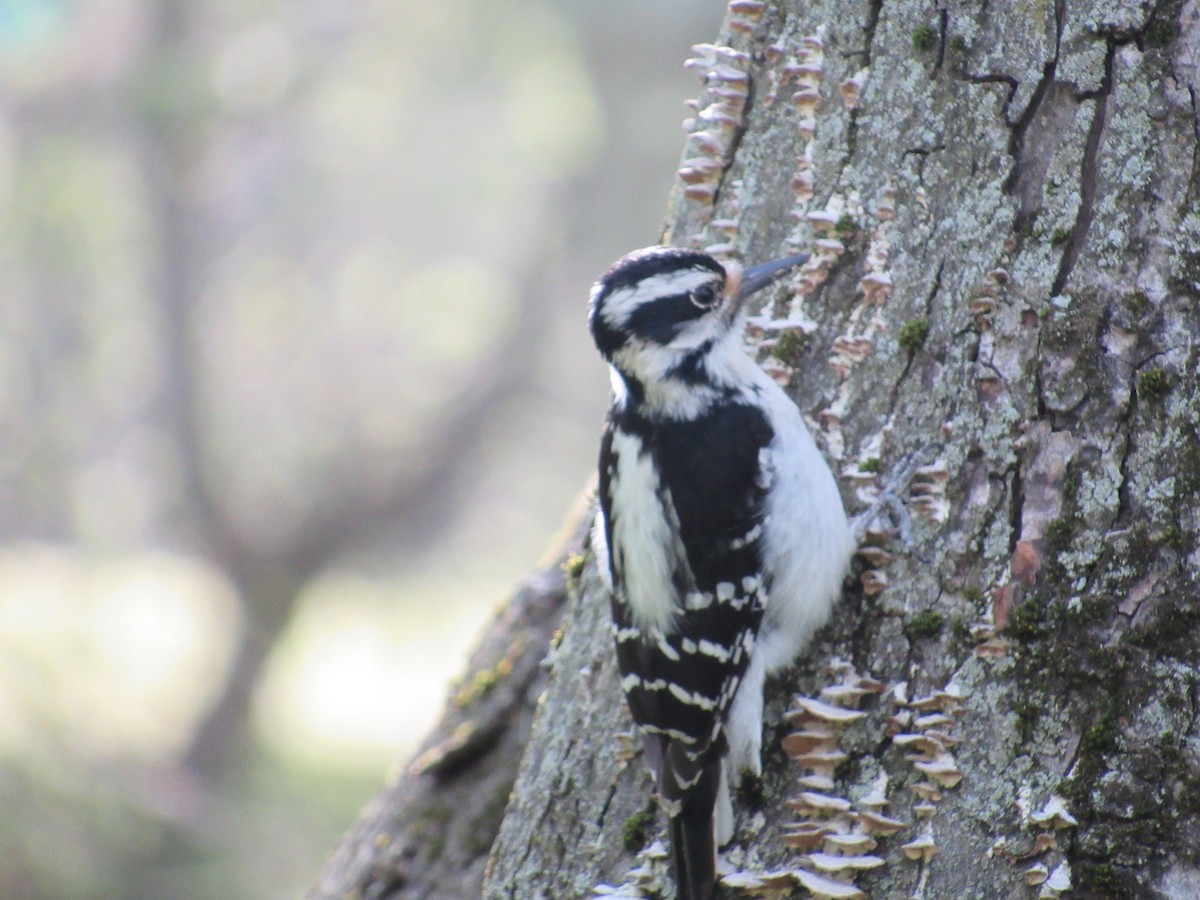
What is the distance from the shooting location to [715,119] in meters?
2.98

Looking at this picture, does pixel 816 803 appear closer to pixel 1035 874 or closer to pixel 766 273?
pixel 1035 874

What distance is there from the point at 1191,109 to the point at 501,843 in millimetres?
2197

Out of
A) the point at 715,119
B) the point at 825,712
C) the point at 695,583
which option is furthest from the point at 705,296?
the point at 825,712

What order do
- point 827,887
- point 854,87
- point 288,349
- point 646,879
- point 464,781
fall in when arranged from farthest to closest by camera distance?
1. point 288,349
2. point 464,781
3. point 854,87
4. point 646,879
5. point 827,887

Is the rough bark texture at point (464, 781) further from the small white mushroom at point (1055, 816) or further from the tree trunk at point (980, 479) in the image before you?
the small white mushroom at point (1055, 816)

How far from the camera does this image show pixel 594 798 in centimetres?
274

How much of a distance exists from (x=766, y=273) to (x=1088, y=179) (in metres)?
0.72

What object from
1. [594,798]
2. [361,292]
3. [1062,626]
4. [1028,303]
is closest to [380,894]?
[594,798]

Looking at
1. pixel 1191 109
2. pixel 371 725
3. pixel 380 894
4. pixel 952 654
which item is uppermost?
pixel 1191 109

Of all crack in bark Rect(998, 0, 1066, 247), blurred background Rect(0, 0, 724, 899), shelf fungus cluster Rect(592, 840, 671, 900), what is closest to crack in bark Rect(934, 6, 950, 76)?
crack in bark Rect(998, 0, 1066, 247)

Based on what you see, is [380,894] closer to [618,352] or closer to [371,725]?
[618,352]

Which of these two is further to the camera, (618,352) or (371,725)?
(371,725)

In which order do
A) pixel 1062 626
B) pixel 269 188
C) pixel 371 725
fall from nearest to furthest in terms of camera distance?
1. pixel 1062 626
2. pixel 269 188
3. pixel 371 725

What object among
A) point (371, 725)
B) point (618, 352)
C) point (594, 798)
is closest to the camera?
point (594, 798)
